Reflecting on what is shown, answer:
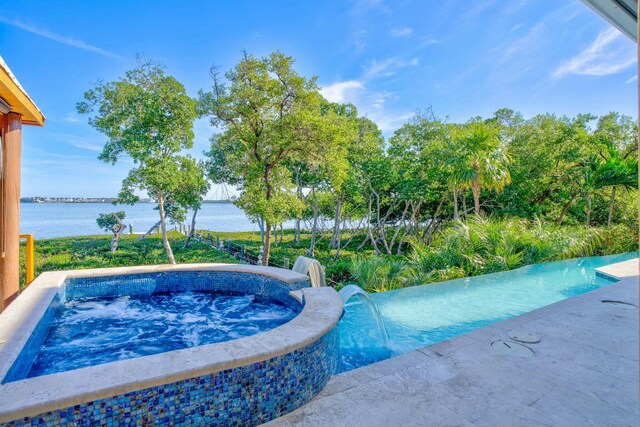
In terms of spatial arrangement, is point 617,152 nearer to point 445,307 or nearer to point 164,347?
point 445,307

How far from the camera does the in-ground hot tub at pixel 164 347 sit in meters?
1.98

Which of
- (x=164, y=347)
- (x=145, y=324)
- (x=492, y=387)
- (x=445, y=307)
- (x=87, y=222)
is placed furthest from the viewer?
(x=87, y=222)

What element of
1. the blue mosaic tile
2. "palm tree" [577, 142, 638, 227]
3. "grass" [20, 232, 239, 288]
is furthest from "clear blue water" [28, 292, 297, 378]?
"palm tree" [577, 142, 638, 227]

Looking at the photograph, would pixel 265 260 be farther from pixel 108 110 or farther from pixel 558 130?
pixel 558 130

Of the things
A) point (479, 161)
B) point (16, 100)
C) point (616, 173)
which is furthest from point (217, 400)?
point (616, 173)

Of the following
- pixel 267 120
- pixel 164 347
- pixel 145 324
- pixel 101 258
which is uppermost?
pixel 267 120

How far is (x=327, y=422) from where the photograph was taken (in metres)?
2.26

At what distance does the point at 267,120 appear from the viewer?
10.1 metres

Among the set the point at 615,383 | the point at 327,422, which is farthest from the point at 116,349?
the point at 615,383

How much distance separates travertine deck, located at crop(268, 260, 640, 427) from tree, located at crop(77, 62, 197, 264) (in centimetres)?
894

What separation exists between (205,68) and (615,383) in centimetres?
1125

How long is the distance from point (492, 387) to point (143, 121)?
10.5 meters

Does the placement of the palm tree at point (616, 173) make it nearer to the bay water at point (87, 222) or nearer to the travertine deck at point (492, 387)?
the travertine deck at point (492, 387)

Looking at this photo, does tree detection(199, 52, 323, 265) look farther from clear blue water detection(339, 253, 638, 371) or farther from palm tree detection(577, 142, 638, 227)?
palm tree detection(577, 142, 638, 227)
